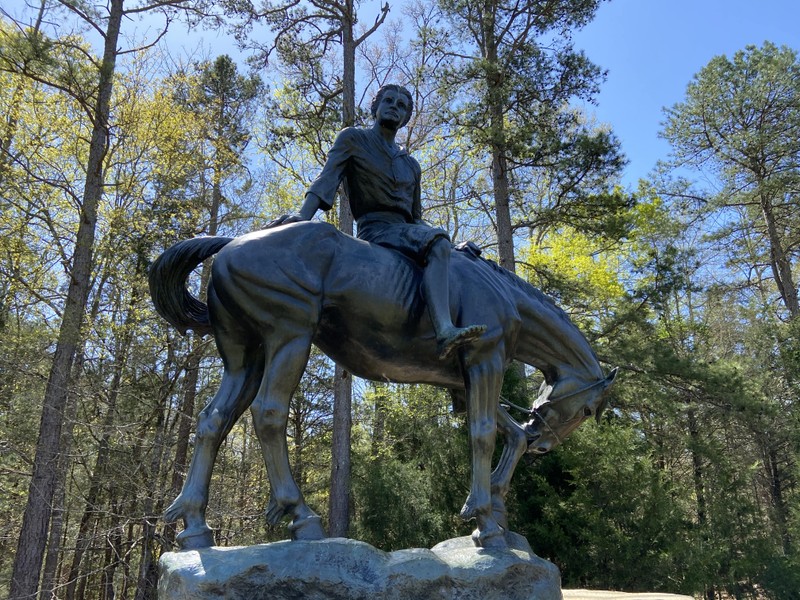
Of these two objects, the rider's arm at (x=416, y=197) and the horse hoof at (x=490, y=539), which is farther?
the rider's arm at (x=416, y=197)

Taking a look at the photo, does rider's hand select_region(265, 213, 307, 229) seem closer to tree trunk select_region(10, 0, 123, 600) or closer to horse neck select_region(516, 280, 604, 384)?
horse neck select_region(516, 280, 604, 384)

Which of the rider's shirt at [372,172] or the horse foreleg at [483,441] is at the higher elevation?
the rider's shirt at [372,172]

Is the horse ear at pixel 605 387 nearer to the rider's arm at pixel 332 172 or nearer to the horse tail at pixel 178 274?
the rider's arm at pixel 332 172

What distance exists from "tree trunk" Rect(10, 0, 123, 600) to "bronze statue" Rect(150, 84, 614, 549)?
7826mm

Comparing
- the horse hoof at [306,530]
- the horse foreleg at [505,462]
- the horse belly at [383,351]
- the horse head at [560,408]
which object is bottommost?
the horse hoof at [306,530]

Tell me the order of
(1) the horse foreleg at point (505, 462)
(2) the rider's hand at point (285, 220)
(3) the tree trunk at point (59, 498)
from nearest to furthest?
(2) the rider's hand at point (285, 220) → (1) the horse foreleg at point (505, 462) → (3) the tree trunk at point (59, 498)

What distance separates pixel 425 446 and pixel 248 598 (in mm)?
12250

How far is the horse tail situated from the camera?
12.4ft

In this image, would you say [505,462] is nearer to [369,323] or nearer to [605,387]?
[605,387]

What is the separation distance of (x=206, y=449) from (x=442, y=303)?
1490mm

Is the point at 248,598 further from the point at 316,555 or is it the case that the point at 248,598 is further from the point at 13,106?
the point at 13,106

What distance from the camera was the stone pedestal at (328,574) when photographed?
112 inches

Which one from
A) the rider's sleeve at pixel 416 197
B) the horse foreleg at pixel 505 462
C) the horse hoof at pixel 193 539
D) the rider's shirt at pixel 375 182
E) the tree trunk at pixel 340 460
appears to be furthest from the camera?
the tree trunk at pixel 340 460

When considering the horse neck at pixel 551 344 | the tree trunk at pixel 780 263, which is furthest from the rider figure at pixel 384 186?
the tree trunk at pixel 780 263
